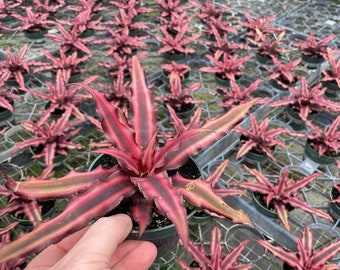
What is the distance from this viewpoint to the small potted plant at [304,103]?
94.7 inches

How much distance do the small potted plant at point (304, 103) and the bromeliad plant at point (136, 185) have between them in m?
1.34

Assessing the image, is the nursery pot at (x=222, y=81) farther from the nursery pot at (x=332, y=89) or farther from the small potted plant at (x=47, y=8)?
the small potted plant at (x=47, y=8)

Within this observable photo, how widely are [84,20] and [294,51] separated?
2.04m

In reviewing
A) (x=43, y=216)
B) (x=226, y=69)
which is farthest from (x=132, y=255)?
(x=226, y=69)

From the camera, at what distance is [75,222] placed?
3.29ft

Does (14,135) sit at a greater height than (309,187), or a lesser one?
greater

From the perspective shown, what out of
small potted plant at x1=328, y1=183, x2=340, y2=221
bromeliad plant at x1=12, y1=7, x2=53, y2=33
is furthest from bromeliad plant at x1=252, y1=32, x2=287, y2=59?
bromeliad plant at x1=12, y1=7, x2=53, y2=33

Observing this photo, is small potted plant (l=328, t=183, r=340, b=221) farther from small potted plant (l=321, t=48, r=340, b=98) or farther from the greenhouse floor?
small potted plant (l=321, t=48, r=340, b=98)

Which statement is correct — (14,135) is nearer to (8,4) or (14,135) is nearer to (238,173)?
(238,173)

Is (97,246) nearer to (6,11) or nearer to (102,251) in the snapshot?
(102,251)

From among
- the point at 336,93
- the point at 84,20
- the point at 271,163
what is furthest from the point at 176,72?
the point at 336,93

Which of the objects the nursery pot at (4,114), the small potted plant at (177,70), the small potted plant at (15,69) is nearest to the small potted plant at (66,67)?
the small potted plant at (15,69)

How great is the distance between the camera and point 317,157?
87.7 inches

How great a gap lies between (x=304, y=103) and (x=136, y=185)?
5.83 ft
